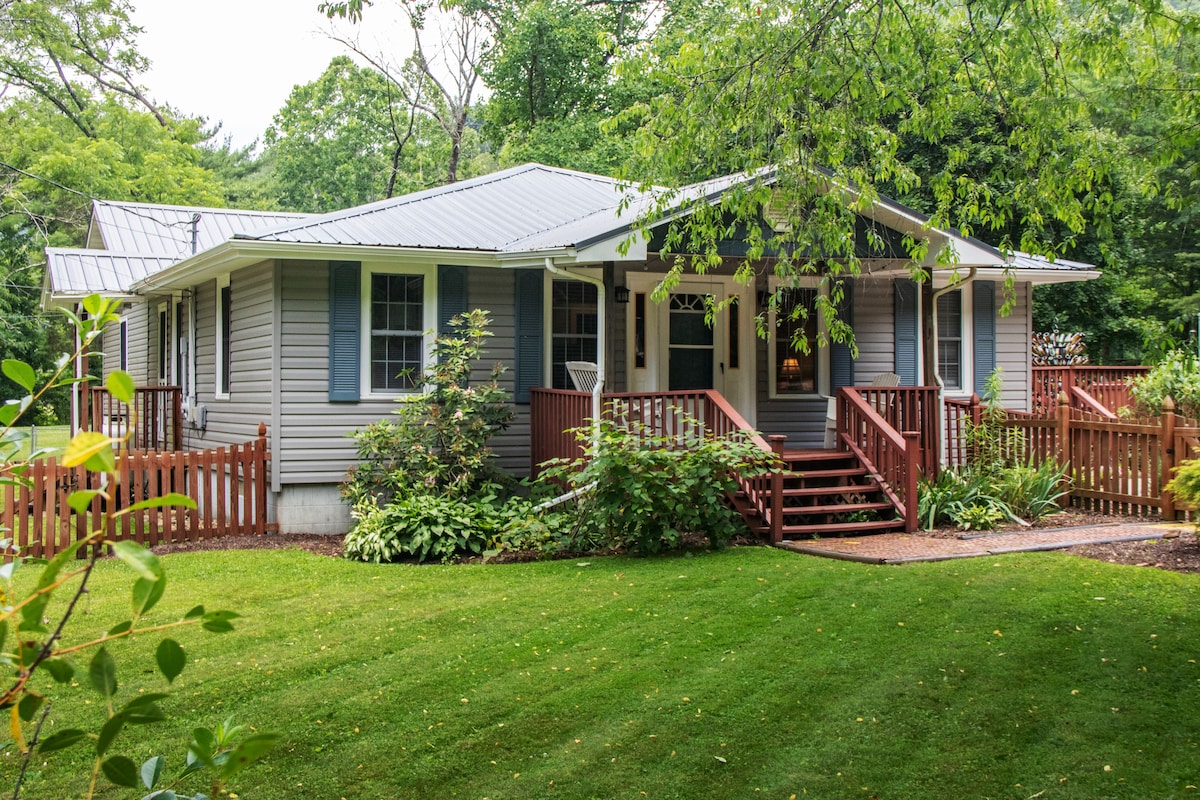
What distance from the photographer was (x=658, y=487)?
29.1 feet

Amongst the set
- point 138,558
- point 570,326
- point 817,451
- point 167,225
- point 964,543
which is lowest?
point 964,543

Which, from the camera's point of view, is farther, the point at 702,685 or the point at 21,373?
the point at 702,685

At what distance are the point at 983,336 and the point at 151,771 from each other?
13.8 meters

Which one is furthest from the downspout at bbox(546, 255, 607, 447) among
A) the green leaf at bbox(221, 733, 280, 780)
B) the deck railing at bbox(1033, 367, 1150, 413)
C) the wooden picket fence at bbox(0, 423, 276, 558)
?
the deck railing at bbox(1033, 367, 1150, 413)

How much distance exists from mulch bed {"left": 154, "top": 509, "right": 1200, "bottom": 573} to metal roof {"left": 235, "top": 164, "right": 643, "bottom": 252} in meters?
3.07

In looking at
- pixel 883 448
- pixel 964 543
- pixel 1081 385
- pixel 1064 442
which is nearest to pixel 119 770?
pixel 964 543

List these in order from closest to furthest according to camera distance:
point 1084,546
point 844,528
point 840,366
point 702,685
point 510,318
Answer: point 702,685
point 1084,546
point 844,528
point 510,318
point 840,366

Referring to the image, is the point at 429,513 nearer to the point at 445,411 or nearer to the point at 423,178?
the point at 445,411

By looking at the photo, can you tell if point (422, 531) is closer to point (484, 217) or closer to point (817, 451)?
point (817, 451)

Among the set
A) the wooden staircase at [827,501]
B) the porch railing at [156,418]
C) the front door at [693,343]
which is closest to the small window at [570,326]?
the front door at [693,343]

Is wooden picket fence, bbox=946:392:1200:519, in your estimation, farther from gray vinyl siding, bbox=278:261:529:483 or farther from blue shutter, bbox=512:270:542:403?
gray vinyl siding, bbox=278:261:529:483

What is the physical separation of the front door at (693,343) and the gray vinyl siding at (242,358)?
4214 millimetres

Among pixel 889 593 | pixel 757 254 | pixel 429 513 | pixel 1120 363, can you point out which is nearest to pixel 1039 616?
pixel 889 593

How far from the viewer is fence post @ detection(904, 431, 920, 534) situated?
992 cm
